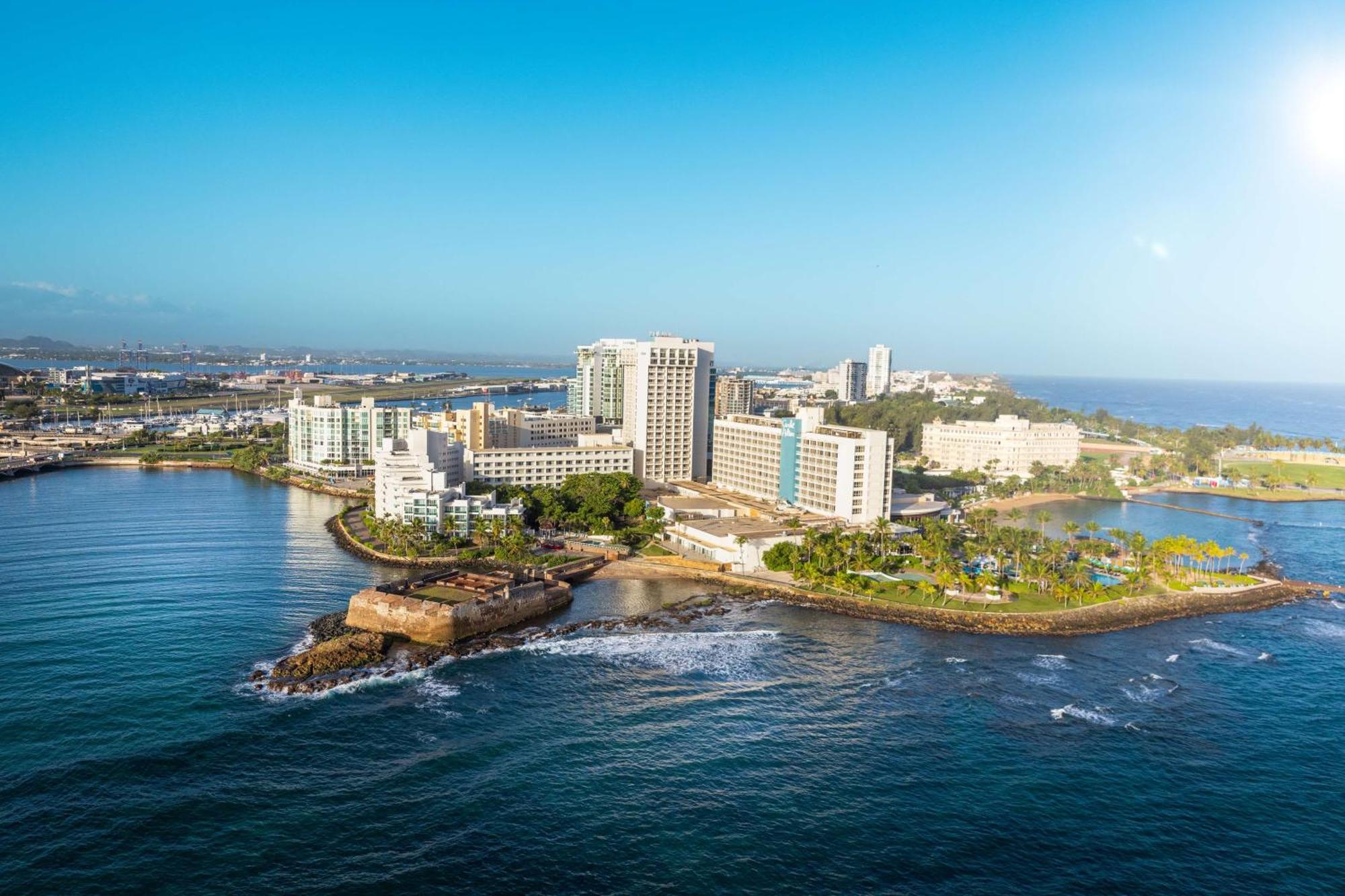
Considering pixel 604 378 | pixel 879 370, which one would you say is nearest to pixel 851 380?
pixel 879 370

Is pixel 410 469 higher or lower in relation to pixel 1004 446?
higher

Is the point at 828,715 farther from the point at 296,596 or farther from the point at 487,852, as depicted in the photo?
the point at 296,596

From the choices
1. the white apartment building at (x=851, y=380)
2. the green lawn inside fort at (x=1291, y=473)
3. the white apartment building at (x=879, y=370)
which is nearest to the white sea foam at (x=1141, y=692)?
the green lawn inside fort at (x=1291, y=473)

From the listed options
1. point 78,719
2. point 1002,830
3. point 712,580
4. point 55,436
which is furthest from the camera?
point 55,436

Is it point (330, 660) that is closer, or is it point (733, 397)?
point (330, 660)

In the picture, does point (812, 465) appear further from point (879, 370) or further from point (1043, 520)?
point (879, 370)

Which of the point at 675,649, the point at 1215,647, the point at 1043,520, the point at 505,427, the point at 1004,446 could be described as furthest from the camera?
the point at 1004,446

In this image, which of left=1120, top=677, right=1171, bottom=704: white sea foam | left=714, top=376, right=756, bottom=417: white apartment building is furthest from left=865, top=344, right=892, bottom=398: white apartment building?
left=1120, top=677, right=1171, bottom=704: white sea foam

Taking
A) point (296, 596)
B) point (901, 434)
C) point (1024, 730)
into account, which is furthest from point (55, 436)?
point (1024, 730)
